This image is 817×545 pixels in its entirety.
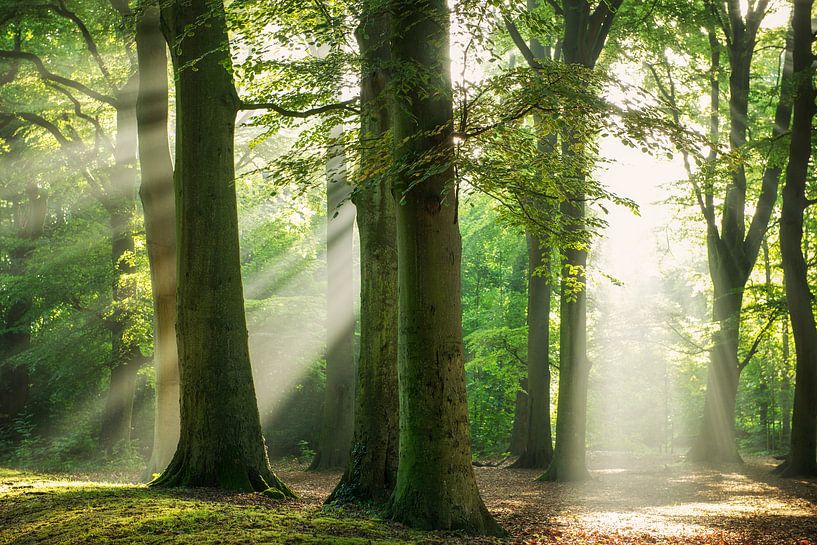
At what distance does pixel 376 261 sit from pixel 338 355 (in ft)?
25.6

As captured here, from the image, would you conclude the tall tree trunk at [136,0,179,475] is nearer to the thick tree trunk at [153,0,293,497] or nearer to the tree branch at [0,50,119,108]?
the thick tree trunk at [153,0,293,497]

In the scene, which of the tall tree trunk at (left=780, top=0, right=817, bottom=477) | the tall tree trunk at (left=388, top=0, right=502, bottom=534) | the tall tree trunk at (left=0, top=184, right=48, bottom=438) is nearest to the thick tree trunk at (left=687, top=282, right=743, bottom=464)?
the tall tree trunk at (left=780, top=0, right=817, bottom=477)

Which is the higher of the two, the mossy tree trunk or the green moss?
the mossy tree trunk

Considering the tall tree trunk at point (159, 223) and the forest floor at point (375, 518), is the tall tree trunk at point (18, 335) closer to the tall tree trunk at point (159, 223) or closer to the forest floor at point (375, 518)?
the tall tree trunk at point (159, 223)

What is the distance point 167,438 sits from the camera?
11406 mm

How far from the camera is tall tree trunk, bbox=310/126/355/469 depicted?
52.2 feet

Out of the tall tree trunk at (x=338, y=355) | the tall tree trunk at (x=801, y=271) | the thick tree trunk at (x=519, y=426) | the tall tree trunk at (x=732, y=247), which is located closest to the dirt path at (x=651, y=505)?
the tall tree trunk at (x=338, y=355)

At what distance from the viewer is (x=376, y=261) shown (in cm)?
888

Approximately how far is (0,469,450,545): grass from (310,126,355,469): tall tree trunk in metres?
8.46

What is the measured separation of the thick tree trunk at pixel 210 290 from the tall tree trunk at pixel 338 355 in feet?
20.8

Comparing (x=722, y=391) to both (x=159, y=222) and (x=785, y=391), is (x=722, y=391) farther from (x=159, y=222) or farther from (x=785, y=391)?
(x=159, y=222)

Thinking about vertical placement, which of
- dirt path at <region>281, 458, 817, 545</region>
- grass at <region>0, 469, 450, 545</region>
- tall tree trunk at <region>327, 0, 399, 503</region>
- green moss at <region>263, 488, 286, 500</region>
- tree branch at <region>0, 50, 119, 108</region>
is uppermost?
tree branch at <region>0, 50, 119, 108</region>

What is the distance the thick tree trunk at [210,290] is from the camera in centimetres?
853

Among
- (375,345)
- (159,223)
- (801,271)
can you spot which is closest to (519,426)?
(801,271)
